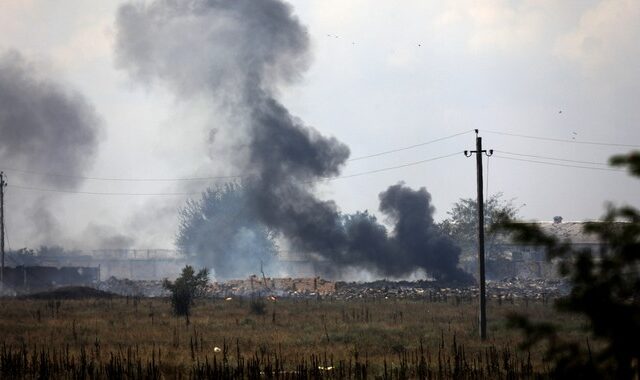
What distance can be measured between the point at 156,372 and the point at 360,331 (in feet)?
47.9

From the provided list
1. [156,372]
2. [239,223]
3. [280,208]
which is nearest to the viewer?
[156,372]

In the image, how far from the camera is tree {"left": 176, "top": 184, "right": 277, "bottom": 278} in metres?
99.1

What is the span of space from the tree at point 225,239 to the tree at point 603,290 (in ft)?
302

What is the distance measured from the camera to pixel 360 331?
106 ft

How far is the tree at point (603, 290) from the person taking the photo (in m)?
4.53

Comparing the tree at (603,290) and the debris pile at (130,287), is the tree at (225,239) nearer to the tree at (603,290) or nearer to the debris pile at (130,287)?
the debris pile at (130,287)

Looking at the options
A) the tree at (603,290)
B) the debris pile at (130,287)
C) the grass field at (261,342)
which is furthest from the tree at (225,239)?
the tree at (603,290)

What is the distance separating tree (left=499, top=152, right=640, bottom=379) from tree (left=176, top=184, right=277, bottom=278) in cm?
9213

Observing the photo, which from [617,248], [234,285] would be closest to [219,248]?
[234,285]

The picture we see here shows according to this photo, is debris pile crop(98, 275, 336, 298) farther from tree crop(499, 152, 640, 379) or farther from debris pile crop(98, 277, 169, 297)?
tree crop(499, 152, 640, 379)

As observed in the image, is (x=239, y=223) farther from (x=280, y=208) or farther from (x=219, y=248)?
(x=280, y=208)

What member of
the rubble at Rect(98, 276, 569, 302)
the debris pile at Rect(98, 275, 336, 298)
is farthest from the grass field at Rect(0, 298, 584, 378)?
the debris pile at Rect(98, 275, 336, 298)

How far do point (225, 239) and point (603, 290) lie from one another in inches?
3829

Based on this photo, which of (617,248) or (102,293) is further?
(102,293)
